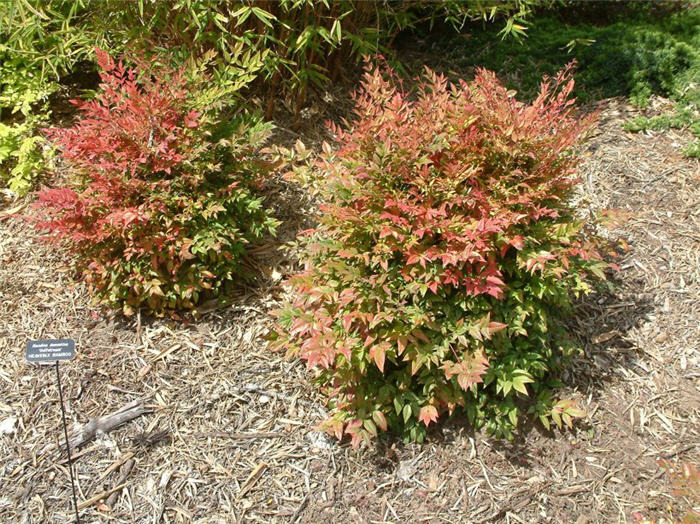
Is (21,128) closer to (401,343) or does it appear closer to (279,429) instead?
(279,429)

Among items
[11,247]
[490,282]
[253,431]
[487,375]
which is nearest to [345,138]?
[490,282]

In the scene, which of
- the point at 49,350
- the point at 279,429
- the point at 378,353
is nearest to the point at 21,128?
the point at 49,350

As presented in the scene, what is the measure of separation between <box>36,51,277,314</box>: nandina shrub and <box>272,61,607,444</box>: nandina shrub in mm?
573

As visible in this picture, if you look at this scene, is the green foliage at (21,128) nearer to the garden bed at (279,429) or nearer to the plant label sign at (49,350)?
the garden bed at (279,429)

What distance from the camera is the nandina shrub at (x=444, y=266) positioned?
2443 mm

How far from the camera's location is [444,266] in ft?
7.82

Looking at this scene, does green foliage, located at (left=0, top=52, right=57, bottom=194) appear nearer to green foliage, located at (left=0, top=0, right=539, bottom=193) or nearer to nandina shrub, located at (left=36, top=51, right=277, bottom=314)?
green foliage, located at (left=0, top=0, right=539, bottom=193)

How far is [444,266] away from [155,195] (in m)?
1.36

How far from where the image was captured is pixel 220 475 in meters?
→ 2.66

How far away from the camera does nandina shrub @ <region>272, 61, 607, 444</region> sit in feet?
8.02

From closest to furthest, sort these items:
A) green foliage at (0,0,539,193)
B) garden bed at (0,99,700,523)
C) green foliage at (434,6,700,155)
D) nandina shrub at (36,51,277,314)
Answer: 1. garden bed at (0,99,700,523)
2. nandina shrub at (36,51,277,314)
3. green foliage at (0,0,539,193)
4. green foliage at (434,6,700,155)

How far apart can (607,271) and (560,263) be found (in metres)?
0.99

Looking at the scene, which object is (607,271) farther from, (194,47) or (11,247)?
(11,247)

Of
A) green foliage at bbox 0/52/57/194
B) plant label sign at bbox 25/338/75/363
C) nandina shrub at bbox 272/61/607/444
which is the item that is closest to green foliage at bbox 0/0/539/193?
green foliage at bbox 0/52/57/194
